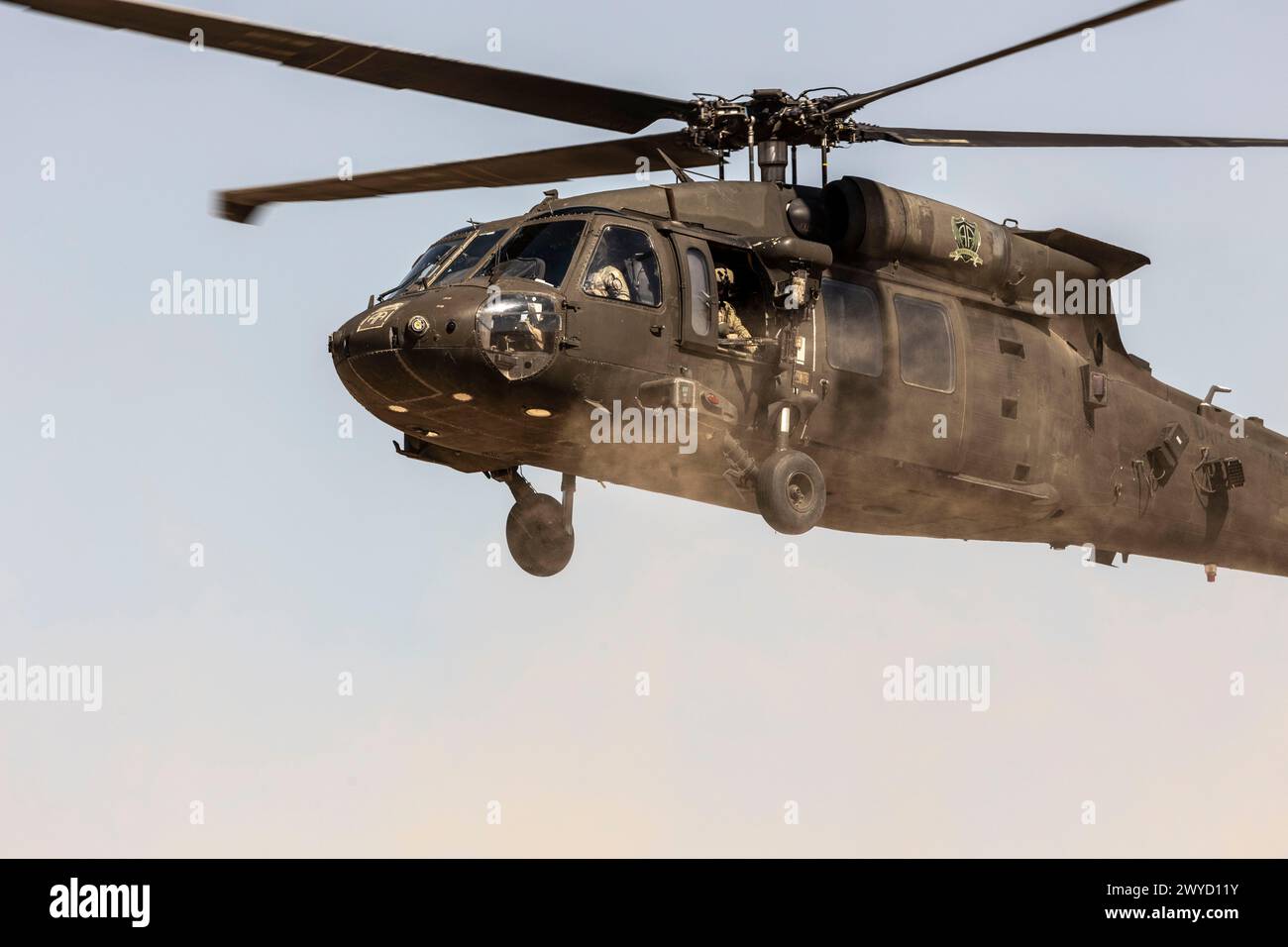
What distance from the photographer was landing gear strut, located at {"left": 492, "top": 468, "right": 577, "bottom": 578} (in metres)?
16.4

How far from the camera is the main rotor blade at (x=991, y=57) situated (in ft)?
44.8

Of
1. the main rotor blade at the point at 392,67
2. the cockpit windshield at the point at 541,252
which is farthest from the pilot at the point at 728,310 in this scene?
the main rotor blade at the point at 392,67

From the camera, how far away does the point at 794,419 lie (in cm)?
1541

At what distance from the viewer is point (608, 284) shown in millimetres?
14625

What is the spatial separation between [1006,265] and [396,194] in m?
5.58

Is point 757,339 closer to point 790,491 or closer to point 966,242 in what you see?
point 790,491

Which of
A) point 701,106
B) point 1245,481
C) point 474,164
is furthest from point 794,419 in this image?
point 1245,481

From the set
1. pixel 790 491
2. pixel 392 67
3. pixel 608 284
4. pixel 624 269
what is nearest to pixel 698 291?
pixel 624 269

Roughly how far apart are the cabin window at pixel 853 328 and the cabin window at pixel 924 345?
0.27 metres

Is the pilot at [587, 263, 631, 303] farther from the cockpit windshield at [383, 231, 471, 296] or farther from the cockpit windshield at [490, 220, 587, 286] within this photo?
the cockpit windshield at [383, 231, 471, 296]

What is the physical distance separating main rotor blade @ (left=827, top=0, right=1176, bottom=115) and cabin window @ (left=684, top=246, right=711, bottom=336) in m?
1.95

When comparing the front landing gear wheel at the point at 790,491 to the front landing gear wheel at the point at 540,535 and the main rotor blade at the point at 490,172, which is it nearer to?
the front landing gear wheel at the point at 540,535

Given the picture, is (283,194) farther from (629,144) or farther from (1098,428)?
(1098,428)

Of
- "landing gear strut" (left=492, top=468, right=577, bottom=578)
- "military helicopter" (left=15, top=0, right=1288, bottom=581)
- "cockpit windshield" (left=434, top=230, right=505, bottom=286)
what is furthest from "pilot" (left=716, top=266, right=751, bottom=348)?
"landing gear strut" (left=492, top=468, right=577, bottom=578)
